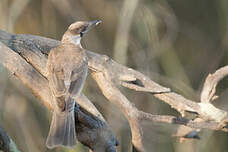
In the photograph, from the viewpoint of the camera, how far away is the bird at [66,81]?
3.00m

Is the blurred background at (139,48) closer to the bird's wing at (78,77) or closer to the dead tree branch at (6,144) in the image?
the bird's wing at (78,77)

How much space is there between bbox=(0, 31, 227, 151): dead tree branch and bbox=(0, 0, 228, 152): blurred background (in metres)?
1.03

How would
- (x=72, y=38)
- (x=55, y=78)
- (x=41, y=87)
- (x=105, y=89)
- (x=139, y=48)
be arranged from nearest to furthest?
(x=41, y=87) → (x=105, y=89) → (x=55, y=78) → (x=72, y=38) → (x=139, y=48)

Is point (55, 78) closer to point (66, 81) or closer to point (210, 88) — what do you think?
point (66, 81)

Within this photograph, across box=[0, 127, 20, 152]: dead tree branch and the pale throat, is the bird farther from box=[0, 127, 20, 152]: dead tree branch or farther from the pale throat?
box=[0, 127, 20, 152]: dead tree branch

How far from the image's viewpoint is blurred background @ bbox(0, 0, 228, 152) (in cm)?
496

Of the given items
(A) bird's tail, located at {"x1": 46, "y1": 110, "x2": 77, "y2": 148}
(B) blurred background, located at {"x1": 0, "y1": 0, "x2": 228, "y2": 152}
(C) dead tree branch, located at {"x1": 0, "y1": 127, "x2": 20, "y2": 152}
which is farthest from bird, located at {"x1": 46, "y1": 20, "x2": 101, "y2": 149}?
(B) blurred background, located at {"x1": 0, "y1": 0, "x2": 228, "y2": 152}

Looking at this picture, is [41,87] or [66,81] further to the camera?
[66,81]

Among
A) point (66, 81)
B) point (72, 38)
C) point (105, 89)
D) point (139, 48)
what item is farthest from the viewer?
point (139, 48)

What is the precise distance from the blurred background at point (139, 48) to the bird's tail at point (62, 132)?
1.48 m

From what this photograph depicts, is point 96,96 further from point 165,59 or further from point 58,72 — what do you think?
point 58,72

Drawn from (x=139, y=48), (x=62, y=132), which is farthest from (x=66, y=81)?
(x=139, y=48)

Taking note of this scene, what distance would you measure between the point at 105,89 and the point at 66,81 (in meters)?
0.38

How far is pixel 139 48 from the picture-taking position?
18.2 feet
